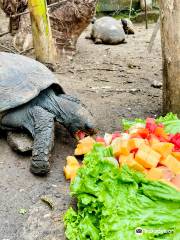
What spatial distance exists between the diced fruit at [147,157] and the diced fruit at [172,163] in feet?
0.22

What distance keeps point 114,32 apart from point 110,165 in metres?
6.96

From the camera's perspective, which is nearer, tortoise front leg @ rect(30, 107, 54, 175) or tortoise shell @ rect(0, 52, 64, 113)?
tortoise front leg @ rect(30, 107, 54, 175)

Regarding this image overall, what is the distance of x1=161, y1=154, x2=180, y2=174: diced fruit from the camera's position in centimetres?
336

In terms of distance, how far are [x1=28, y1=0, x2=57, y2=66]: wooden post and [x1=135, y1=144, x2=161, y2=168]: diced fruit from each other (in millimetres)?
3694

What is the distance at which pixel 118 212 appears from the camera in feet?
9.78

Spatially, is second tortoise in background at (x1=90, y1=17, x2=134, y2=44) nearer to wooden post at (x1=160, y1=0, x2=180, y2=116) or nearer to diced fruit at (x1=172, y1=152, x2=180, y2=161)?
wooden post at (x1=160, y1=0, x2=180, y2=116)

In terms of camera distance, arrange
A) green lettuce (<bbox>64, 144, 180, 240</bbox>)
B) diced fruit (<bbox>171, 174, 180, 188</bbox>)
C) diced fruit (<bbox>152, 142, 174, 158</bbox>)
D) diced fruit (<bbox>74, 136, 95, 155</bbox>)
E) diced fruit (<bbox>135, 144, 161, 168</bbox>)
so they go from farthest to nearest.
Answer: diced fruit (<bbox>74, 136, 95, 155</bbox>), diced fruit (<bbox>152, 142, 174, 158</bbox>), diced fruit (<bbox>135, 144, 161, 168</bbox>), diced fruit (<bbox>171, 174, 180, 188</bbox>), green lettuce (<bbox>64, 144, 180, 240</bbox>)

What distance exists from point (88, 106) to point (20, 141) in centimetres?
137

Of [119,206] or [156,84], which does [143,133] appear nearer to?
[119,206]

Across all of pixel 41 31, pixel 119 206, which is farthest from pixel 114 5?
pixel 119 206

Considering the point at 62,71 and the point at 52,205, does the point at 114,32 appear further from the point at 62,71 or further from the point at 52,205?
the point at 52,205

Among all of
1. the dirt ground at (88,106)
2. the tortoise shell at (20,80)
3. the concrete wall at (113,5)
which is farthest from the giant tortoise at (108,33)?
the tortoise shell at (20,80)

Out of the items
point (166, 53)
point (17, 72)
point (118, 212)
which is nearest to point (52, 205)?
point (118, 212)

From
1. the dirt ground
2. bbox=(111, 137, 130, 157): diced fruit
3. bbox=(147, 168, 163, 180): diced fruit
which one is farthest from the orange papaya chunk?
the dirt ground
